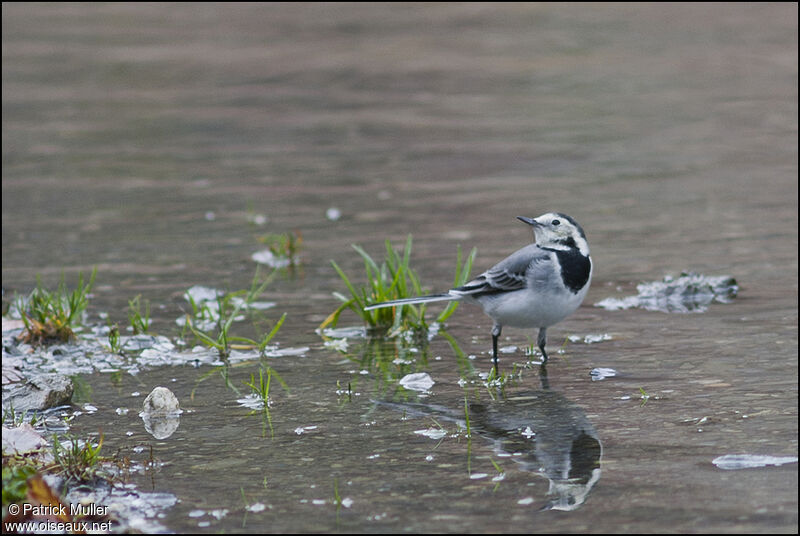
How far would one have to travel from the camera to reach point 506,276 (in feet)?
23.1

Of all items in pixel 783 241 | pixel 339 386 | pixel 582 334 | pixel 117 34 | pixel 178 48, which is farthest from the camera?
pixel 117 34

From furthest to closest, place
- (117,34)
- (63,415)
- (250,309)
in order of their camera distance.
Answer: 1. (117,34)
2. (250,309)
3. (63,415)

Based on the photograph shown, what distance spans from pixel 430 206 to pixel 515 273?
219 inches

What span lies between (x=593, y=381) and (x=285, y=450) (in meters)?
2.05

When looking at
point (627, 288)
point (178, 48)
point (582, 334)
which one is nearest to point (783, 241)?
point (627, 288)

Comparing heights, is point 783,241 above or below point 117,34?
below

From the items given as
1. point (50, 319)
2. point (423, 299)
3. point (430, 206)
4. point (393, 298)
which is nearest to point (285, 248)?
point (430, 206)

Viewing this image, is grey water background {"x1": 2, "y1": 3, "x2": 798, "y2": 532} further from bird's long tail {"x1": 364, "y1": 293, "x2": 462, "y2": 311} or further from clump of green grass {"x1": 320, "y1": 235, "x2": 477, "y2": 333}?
bird's long tail {"x1": 364, "y1": 293, "x2": 462, "y2": 311}

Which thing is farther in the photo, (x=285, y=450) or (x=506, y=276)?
(x=506, y=276)

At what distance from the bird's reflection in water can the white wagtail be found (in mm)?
432

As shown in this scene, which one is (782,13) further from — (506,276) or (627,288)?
(506,276)

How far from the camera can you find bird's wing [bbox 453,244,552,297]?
692cm

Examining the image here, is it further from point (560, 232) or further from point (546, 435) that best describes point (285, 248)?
point (546, 435)

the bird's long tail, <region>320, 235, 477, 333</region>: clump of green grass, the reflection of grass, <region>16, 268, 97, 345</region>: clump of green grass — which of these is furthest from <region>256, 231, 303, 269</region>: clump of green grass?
the reflection of grass
